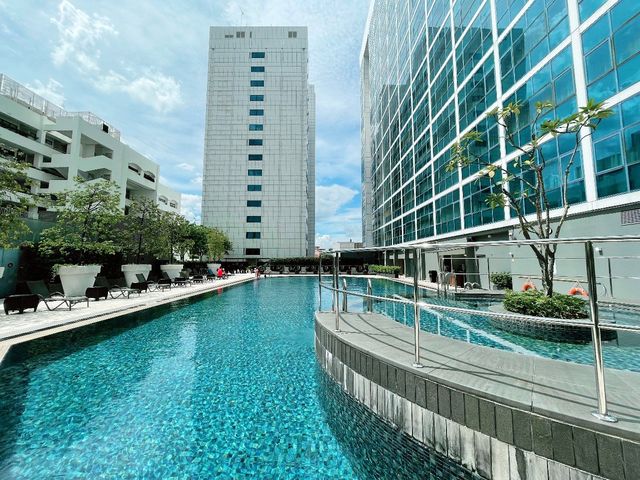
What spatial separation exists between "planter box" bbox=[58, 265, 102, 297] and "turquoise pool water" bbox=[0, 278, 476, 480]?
275 inches

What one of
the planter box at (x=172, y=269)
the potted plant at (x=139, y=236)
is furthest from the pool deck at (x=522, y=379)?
the planter box at (x=172, y=269)

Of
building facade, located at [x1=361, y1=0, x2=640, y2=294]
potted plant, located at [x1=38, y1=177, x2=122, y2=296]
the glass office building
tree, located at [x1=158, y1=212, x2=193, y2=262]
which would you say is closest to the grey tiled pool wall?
building facade, located at [x1=361, y1=0, x2=640, y2=294]

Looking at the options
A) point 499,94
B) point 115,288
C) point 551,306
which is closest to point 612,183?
point 551,306

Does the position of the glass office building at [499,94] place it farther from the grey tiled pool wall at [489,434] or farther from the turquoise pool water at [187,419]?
the turquoise pool water at [187,419]

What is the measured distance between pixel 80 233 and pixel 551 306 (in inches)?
719

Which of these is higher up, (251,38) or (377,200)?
(251,38)

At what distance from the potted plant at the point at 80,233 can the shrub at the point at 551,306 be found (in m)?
16.3

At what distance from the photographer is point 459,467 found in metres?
2.48

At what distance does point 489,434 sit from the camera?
2273 mm

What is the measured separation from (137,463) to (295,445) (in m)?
1.57

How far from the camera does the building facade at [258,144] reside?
50.2 metres

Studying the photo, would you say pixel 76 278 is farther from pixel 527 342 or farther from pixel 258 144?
pixel 258 144

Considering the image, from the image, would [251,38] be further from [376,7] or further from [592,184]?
[592,184]

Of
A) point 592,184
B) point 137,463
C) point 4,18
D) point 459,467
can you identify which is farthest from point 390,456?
point 4,18
